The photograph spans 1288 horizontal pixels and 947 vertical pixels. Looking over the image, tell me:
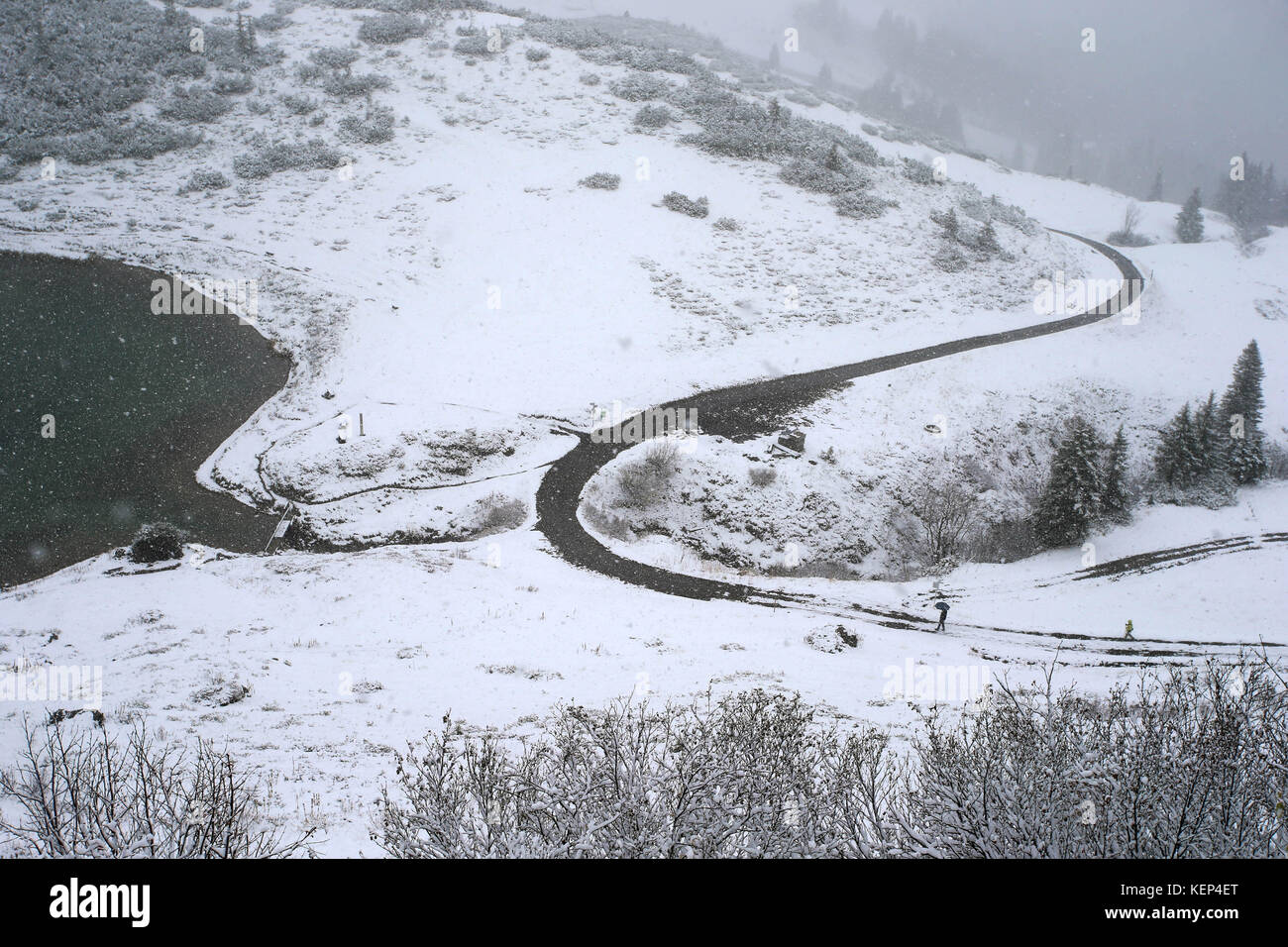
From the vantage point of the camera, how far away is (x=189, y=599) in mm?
18391

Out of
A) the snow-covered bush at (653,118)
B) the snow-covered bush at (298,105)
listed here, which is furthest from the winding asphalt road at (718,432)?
the snow-covered bush at (298,105)

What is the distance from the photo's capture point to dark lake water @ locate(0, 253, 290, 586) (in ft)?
71.3

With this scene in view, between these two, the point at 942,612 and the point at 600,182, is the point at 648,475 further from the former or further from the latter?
the point at 600,182

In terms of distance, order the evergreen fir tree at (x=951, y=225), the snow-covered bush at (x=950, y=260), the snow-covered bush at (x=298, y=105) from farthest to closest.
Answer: the snow-covered bush at (x=298, y=105), the evergreen fir tree at (x=951, y=225), the snow-covered bush at (x=950, y=260)

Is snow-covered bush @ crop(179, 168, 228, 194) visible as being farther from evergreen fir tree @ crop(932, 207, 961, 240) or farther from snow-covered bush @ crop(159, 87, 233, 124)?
evergreen fir tree @ crop(932, 207, 961, 240)

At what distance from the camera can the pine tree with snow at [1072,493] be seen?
2705cm

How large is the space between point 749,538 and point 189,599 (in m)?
18.8

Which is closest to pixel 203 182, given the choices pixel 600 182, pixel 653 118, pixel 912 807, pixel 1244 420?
pixel 600 182

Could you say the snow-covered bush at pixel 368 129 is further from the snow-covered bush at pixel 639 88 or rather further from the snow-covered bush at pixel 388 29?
the snow-covered bush at pixel 639 88

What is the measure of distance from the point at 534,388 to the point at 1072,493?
79.5 feet

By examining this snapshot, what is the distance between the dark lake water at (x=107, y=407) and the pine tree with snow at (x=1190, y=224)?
84.9m

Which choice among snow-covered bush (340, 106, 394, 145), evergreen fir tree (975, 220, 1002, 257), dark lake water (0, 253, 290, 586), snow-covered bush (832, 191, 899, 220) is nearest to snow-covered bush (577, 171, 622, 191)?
snow-covered bush (340, 106, 394, 145)

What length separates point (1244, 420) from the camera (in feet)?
107
